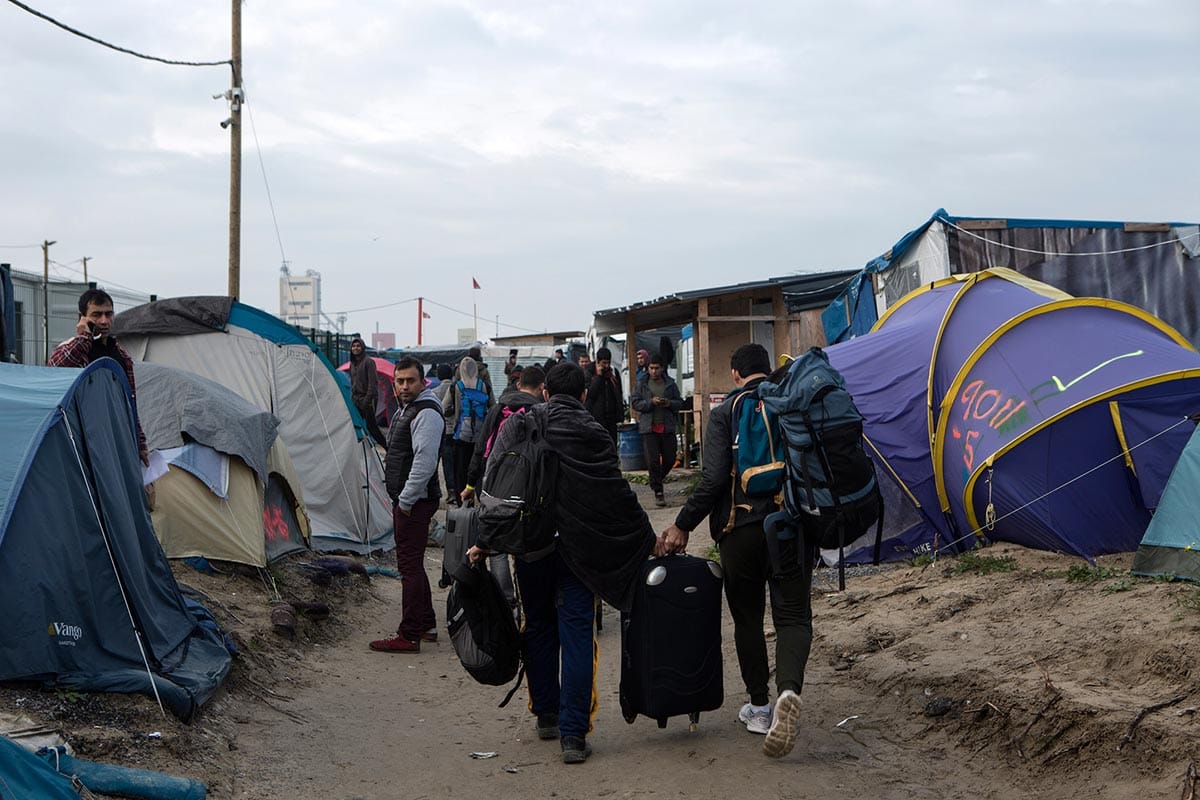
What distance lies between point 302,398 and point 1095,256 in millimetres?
8616

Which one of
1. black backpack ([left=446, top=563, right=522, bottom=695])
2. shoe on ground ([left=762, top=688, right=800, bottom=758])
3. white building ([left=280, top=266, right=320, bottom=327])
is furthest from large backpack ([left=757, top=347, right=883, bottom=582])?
white building ([left=280, top=266, right=320, bottom=327])

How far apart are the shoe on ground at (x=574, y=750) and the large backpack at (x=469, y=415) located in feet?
27.3

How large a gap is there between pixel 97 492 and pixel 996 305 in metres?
7.03

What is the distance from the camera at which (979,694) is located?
225 inches

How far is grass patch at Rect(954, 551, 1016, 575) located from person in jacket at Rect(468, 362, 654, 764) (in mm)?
3502

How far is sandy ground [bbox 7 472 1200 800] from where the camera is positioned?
486 centimetres

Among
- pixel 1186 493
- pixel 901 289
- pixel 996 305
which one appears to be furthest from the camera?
pixel 901 289

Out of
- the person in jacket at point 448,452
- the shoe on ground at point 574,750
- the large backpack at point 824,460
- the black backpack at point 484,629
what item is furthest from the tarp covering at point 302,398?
the large backpack at point 824,460

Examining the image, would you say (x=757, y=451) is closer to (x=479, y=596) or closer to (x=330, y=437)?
(x=479, y=596)

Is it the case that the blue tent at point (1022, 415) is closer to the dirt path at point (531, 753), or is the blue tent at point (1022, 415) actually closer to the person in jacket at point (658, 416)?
the dirt path at point (531, 753)

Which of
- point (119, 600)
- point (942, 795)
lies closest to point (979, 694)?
point (942, 795)

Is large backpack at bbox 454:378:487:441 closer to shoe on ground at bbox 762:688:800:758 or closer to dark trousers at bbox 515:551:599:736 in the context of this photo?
dark trousers at bbox 515:551:599:736

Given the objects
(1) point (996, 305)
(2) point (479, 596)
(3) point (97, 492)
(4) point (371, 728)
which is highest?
(1) point (996, 305)

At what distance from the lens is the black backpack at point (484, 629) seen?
5699 mm
